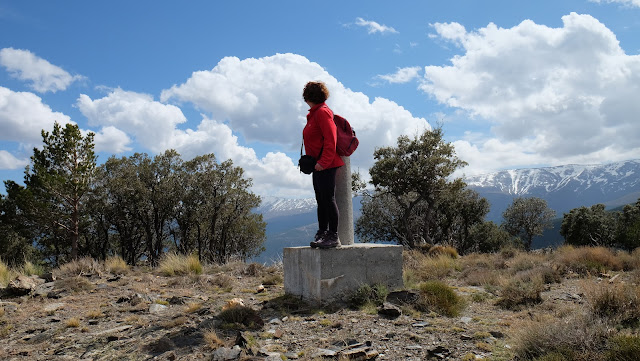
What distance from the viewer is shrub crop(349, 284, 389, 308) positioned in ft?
19.8

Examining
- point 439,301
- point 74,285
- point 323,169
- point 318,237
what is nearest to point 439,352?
point 439,301

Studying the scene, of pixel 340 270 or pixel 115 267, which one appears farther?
pixel 115 267

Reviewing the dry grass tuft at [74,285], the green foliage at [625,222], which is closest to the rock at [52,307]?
the dry grass tuft at [74,285]

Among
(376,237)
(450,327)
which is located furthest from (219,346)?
(376,237)

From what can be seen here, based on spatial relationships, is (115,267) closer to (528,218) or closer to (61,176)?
(61,176)

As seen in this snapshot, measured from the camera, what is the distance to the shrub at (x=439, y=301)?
5639 mm

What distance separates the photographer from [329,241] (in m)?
6.25

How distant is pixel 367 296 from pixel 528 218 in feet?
175

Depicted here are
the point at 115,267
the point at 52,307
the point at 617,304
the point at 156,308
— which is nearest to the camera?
the point at 617,304

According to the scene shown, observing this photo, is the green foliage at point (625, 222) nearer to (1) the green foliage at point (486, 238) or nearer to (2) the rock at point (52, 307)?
(1) the green foliage at point (486, 238)

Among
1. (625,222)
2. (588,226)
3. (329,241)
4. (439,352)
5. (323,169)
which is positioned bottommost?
(588,226)

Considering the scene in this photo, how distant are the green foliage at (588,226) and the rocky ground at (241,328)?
4495 centimetres

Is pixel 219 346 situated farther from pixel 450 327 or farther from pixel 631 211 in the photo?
pixel 631 211


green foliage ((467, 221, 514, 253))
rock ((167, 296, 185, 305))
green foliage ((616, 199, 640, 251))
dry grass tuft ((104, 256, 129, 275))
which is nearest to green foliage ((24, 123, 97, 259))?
dry grass tuft ((104, 256, 129, 275))
